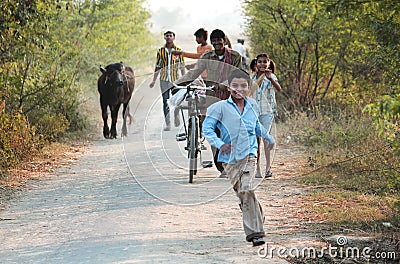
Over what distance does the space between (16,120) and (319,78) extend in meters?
8.96

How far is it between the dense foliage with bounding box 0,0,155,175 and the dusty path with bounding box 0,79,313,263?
172cm

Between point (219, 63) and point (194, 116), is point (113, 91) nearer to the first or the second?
point (194, 116)

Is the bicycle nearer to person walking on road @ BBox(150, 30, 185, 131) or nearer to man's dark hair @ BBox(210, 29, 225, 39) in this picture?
man's dark hair @ BBox(210, 29, 225, 39)

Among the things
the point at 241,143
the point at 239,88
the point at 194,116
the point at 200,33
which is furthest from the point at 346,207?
the point at 200,33

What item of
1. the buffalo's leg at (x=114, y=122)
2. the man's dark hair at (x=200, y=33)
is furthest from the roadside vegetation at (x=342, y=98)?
the buffalo's leg at (x=114, y=122)

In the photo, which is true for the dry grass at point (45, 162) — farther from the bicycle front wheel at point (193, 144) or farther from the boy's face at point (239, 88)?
the boy's face at point (239, 88)

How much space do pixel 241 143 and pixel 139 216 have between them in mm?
1831

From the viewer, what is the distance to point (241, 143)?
690 cm

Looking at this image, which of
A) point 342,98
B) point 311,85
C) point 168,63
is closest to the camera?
point 168,63

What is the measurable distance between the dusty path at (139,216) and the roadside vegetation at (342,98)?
2.18 feet

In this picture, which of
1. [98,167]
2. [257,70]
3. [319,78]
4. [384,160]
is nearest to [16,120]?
[98,167]

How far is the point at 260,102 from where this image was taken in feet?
34.3

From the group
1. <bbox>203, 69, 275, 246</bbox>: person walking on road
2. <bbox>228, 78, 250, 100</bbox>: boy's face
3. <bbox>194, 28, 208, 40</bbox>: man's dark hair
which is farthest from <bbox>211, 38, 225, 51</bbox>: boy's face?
<bbox>228, 78, 250, 100</bbox>: boy's face

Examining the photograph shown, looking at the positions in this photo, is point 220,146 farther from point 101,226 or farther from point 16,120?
point 16,120
